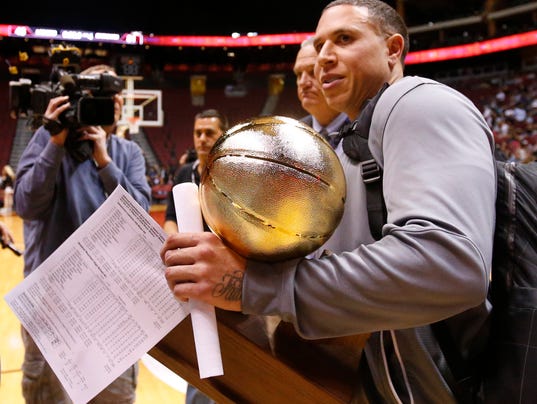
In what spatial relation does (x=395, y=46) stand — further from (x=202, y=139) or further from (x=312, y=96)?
(x=202, y=139)

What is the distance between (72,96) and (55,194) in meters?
0.39

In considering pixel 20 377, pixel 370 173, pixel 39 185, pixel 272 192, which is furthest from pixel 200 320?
pixel 20 377

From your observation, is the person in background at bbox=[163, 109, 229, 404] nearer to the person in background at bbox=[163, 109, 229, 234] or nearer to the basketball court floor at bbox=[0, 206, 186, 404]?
the person in background at bbox=[163, 109, 229, 234]

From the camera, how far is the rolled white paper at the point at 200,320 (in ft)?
2.09

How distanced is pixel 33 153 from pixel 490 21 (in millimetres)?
21032

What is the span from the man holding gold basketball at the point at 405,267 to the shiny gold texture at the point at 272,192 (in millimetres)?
31

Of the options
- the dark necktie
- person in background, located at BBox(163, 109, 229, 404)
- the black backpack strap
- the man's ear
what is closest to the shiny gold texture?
the black backpack strap

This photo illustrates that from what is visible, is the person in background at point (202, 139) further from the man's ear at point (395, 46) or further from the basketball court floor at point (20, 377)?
the man's ear at point (395, 46)

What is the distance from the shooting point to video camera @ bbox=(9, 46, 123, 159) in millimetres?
1888

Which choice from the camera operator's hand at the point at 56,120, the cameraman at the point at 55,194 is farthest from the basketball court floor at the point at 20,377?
the camera operator's hand at the point at 56,120

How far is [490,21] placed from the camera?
1950 cm

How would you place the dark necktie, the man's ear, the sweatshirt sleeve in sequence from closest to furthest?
the dark necktie < the man's ear < the sweatshirt sleeve

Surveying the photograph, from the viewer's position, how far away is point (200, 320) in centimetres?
66

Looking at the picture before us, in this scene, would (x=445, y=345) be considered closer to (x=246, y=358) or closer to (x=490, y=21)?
(x=246, y=358)
